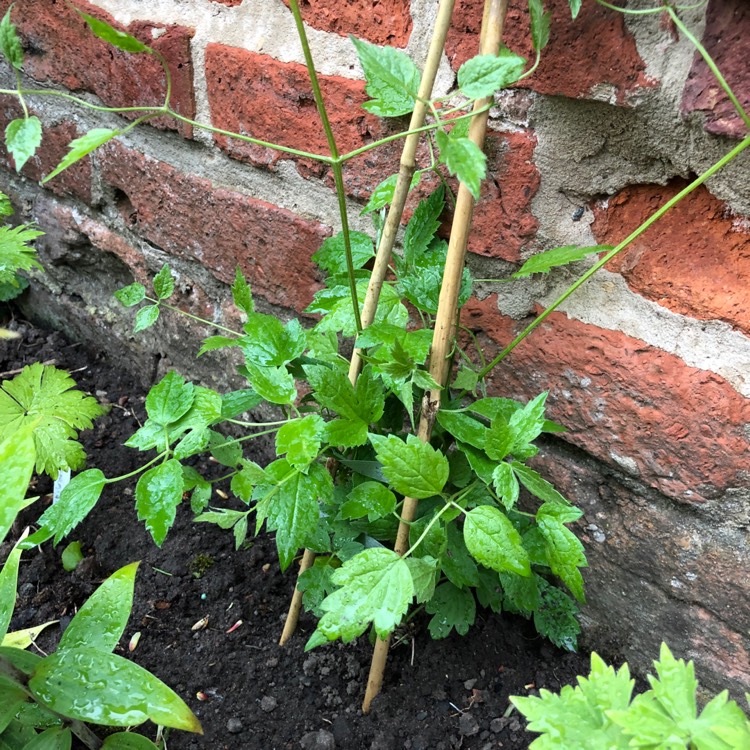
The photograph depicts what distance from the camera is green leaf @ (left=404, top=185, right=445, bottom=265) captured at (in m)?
0.86

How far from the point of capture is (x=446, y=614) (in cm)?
99

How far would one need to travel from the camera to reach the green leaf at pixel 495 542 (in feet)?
2.32

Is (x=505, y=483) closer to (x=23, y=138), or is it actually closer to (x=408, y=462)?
(x=408, y=462)

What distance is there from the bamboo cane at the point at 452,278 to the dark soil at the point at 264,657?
Result: 29 centimetres

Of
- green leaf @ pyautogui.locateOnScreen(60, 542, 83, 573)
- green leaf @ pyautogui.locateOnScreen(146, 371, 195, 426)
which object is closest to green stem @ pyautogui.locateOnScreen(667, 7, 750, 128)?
green leaf @ pyautogui.locateOnScreen(146, 371, 195, 426)

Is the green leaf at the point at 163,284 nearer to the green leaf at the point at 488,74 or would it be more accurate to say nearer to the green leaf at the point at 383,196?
the green leaf at the point at 383,196

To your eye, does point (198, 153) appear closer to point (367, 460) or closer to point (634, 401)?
point (367, 460)

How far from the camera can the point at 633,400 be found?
85 cm

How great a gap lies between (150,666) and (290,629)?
22 cm

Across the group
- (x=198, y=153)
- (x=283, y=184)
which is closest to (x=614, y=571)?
Answer: (x=283, y=184)

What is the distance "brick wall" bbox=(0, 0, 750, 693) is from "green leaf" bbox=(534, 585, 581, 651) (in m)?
0.04

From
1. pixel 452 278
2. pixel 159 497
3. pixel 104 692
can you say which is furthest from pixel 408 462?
pixel 104 692

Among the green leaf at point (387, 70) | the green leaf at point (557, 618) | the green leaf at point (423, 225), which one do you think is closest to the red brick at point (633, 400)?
the green leaf at point (423, 225)

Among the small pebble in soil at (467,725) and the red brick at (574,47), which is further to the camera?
the small pebble in soil at (467,725)
